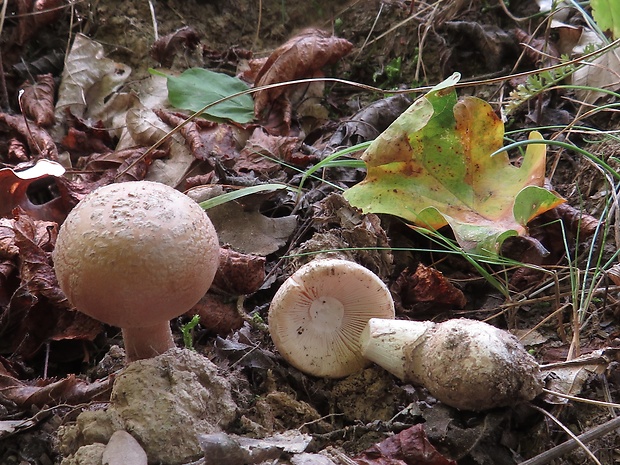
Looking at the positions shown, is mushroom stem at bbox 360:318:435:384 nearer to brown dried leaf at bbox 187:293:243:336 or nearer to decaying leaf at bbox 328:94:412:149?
brown dried leaf at bbox 187:293:243:336

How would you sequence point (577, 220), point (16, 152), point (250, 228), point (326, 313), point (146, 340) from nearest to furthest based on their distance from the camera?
point (146, 340) → point (326, 313) → point (577, 220) → point (250, 228) → point (16, 152)

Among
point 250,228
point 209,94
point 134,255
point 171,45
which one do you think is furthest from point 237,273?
point 171,45

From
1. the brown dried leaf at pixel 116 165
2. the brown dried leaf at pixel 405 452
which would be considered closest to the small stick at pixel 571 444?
the brown dried leaf at pixel 405 452

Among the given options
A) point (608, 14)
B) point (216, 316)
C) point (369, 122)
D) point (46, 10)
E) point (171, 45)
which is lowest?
point (216, 316)

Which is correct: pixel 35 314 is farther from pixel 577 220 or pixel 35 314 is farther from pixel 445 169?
pixel 577 220

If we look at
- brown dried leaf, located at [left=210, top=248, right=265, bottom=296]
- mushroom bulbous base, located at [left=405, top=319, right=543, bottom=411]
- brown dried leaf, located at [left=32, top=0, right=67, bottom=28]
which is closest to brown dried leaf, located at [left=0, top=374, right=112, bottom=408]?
brown dried leaf, located at [left=210, top=248, right=265, bottom=296]
